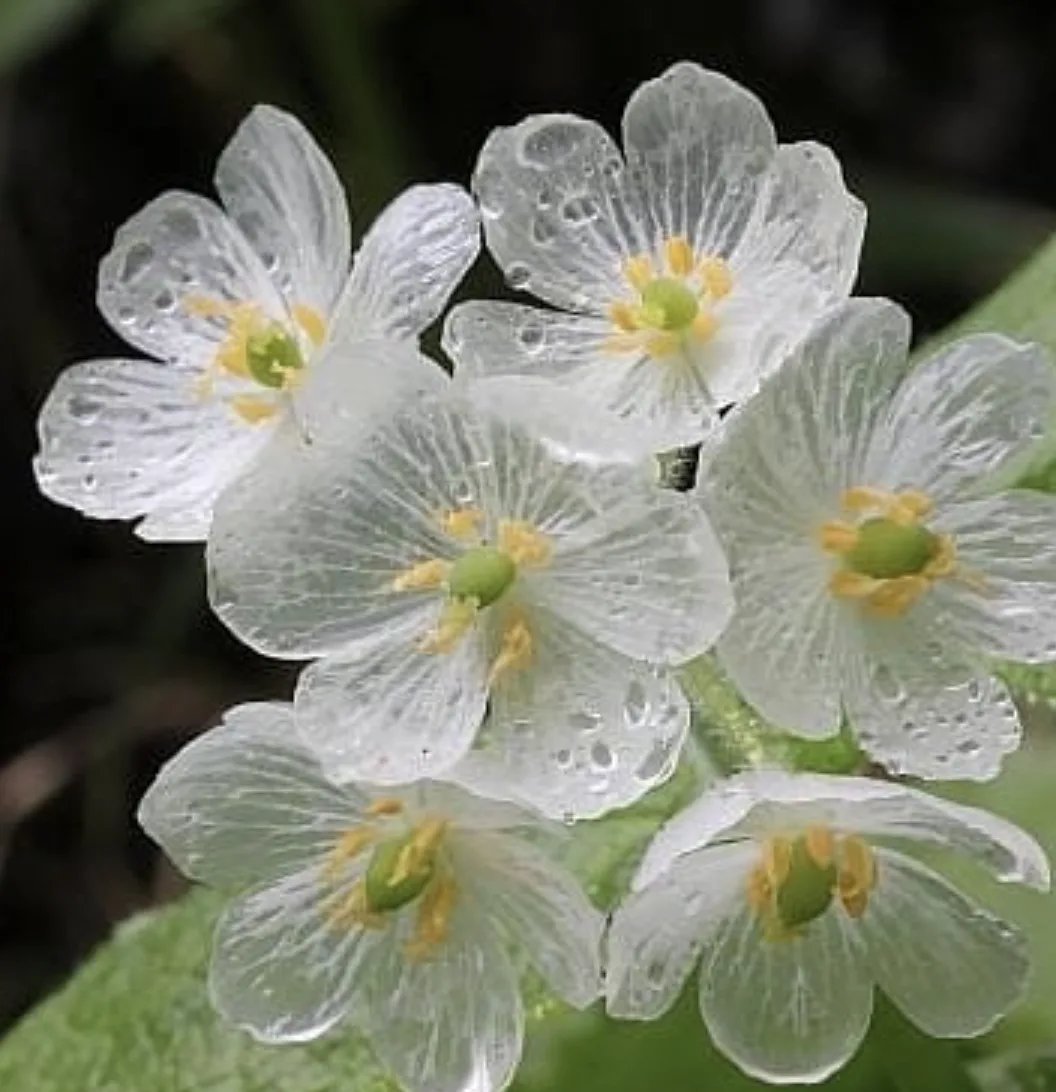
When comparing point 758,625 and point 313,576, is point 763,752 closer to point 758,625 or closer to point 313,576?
point 758,625

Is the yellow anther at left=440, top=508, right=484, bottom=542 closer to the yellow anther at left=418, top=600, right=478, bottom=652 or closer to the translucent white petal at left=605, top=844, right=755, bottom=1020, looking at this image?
the yellow anther at left=418, top=600, right=478, bottom=652

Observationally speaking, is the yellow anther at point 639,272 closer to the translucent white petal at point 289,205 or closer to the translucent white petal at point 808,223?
the translucent white petal at point 808,223

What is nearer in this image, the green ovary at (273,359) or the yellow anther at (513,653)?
the yellow anther at (513,653)

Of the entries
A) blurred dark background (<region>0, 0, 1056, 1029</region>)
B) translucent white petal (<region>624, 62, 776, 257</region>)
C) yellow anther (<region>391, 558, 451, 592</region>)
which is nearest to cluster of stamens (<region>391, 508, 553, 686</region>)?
yellow anther (<region>391, 558, 451, 592</region>)

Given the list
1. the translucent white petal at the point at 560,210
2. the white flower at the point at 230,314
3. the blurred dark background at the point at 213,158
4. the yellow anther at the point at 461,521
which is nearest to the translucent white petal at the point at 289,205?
the white flower at the point at 230,314

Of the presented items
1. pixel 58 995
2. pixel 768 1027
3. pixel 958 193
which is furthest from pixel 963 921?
pixel 958 193

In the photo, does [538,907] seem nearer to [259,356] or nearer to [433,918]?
[433,918]
